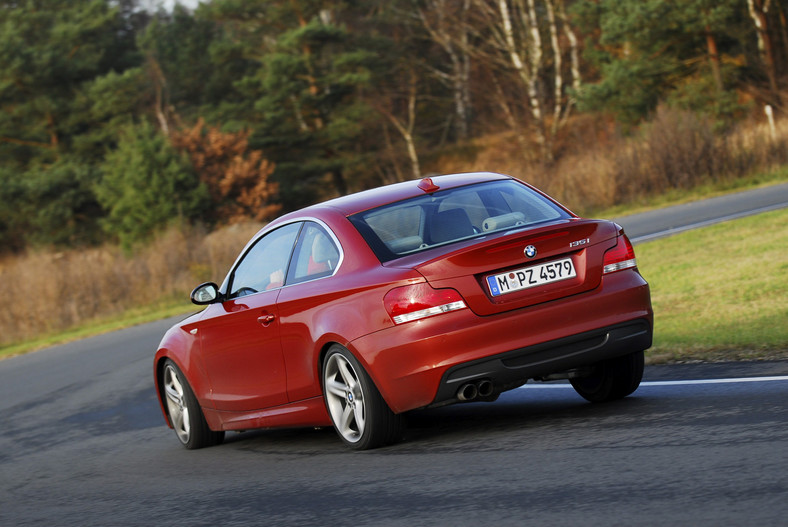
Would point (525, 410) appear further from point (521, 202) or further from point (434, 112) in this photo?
point (434, 112)

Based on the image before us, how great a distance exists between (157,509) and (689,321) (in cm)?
678

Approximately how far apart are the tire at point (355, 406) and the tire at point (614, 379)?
156 centimetres

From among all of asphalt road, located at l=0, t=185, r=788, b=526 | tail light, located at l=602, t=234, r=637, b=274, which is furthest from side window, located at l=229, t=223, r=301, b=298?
tail light, located at l=602, t=234, r=637, b=274

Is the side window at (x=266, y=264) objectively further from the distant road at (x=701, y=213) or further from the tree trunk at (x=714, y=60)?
the tree trunk at (x=714, y=60)

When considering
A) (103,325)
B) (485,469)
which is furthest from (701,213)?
(485,469)

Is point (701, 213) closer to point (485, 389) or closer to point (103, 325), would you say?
point (103, 325)

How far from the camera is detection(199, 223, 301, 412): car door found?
767 cm

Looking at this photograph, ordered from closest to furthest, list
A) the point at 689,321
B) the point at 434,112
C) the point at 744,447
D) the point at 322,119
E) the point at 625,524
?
the point at 625,524, the point at 744,447, the point at 689,321, the point at 322,119, the point at 434,112

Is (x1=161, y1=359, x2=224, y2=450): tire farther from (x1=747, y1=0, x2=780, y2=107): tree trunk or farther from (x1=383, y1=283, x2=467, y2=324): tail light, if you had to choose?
(x1=747, y1=0, x2=780, y2=107): tree trunk

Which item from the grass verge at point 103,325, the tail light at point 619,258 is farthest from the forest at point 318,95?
the tail light at point 619,258

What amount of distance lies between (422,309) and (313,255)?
1.25 meters

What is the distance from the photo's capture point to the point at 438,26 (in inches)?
2296

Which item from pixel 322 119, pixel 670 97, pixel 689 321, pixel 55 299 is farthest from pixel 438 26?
pixel 689 321

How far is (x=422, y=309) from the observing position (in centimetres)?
645
